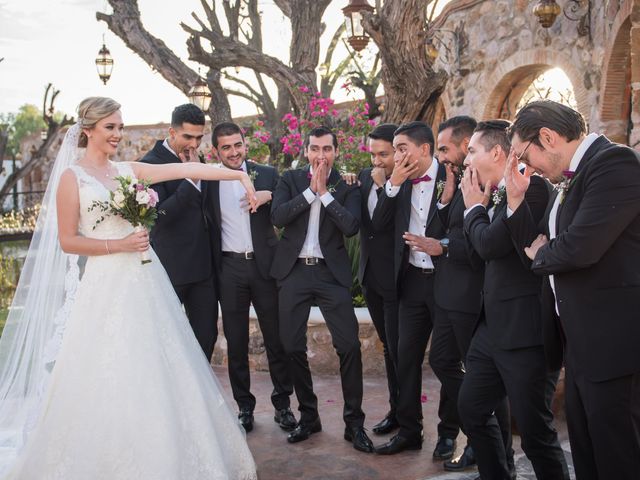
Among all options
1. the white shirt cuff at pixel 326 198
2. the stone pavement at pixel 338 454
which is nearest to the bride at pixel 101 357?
the stone pavement at pixel 338 454

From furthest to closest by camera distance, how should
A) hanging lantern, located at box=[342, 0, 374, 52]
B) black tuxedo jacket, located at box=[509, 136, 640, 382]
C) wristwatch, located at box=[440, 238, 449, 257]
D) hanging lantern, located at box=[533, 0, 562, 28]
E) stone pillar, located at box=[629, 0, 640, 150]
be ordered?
1. hanging lantern, located at box=[342, 0, 374, 52]
2. hanging lantern, located at box=[533, 0, 562, 28]
3. stone pillar, located at box=[629, 0, 640, 150]
4. wristwatch, located at box=[440, 238, 449, 257]
5. black tuxedo jacket, located at box=[509, 136, 640, 382]

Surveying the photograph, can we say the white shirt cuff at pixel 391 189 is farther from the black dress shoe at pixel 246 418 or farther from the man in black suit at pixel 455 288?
the black dress shoe at pixel 246 418

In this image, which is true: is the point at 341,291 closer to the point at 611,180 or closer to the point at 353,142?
the point at 611,180

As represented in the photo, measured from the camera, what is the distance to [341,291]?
195 inches

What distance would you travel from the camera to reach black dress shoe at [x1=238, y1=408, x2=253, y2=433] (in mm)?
5250

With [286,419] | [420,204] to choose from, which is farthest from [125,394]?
[420,204]

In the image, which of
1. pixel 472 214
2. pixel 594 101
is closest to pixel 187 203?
pixel 472 214

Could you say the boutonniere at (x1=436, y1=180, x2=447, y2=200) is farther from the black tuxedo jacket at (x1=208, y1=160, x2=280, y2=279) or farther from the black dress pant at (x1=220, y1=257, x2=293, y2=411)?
the black dress pant at (x1=220, y1=257, x2=293, y2=411)

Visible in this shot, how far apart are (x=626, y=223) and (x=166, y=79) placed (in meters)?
11.4

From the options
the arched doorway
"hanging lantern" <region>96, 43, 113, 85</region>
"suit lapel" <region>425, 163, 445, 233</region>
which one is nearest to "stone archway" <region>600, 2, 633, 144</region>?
the arched doorway

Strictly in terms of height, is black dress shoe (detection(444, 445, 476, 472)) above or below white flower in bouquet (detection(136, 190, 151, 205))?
below

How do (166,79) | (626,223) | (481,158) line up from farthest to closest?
(166,79) → (481,158) → (626,223)

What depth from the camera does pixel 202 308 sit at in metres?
5.18

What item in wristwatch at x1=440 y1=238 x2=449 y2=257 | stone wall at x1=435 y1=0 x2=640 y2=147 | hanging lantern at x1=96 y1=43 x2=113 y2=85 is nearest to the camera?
wristwatch at x1=440 y1=238 x2=449 y2=257
